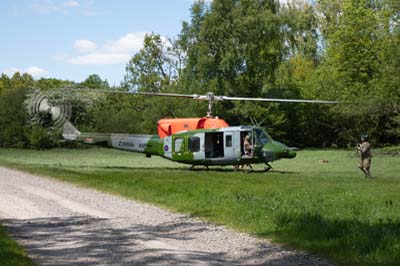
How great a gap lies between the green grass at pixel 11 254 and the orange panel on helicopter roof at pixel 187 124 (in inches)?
663

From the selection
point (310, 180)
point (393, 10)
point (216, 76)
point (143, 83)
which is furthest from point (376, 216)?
point (143, 83)

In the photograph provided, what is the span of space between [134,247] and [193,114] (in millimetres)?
45094

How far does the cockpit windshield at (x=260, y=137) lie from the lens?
2374 cm

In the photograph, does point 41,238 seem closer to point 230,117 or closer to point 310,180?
point 310,180

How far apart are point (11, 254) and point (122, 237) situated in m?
1.99

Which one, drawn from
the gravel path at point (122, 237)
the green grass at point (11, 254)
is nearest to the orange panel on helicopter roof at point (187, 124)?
the gravel path at point (122, 237)

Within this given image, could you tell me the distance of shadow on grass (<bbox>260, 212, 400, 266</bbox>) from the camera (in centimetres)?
721

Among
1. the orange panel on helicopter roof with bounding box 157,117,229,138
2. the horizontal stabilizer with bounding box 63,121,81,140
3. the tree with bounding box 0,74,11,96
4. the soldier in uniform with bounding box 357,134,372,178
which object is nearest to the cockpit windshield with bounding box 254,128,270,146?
the orange panel on helicopter roof with bounding box 157,117,229,138

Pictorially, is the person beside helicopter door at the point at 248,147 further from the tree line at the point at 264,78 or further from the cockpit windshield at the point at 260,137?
the tree line at the point at 264,78

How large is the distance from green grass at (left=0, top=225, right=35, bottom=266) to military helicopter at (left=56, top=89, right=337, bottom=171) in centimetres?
1505

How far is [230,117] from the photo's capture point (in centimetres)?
5381

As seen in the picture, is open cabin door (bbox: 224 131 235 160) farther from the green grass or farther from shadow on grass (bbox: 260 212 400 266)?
the green grass

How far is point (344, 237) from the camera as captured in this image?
26.9ft

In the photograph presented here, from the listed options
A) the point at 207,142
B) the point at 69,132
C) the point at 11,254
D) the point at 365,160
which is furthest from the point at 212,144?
the point at 11,254
